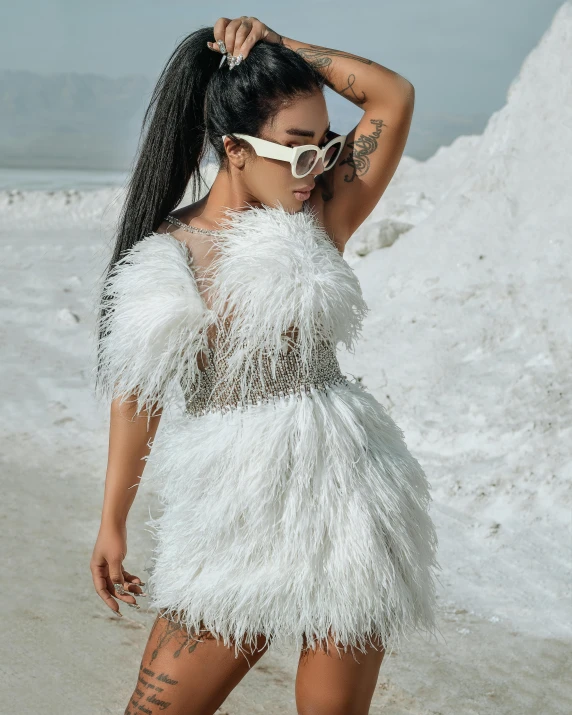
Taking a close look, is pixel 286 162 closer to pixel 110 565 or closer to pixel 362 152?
pixel 362 152

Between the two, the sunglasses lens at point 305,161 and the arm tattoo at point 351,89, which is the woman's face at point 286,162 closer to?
the sunglasses lens at point 305,161

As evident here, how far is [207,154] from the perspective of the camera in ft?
5.31

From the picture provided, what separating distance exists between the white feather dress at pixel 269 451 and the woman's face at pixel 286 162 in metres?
0.04

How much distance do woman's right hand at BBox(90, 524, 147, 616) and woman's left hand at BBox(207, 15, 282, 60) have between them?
0.88 metres

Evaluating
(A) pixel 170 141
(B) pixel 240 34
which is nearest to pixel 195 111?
(A) pixel 170 141

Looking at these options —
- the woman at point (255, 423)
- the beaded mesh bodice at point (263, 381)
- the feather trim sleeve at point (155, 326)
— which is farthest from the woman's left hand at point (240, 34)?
the beaded mesh bodice at point (263, 381)

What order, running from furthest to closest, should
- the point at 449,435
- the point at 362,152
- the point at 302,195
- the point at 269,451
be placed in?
1. the point at 449,435
2. the point at 362,152
3. the point at 302,195
4. the point at 269,451

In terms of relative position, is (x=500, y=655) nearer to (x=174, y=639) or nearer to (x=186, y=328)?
(x=174, y=639)

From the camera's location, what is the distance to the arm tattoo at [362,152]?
162 cm

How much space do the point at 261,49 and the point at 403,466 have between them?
2.59 ft

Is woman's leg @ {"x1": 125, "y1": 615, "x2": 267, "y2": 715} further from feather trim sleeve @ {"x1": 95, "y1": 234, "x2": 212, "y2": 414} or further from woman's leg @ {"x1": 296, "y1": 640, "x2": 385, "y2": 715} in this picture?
feather trim sleeve @ {"x1": 95, "y1": 234, "x2": 212, "y2": 414}

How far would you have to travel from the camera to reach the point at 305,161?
4.80 ft

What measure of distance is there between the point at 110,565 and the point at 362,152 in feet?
2.99

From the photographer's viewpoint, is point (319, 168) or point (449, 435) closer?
point (319, 168)
